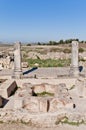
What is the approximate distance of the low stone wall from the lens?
14.0m

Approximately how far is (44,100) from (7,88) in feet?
11.7

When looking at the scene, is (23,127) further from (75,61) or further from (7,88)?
(75,61)

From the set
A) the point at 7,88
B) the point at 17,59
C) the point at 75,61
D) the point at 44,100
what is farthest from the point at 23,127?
the point at 75,61

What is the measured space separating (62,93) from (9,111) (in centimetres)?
383

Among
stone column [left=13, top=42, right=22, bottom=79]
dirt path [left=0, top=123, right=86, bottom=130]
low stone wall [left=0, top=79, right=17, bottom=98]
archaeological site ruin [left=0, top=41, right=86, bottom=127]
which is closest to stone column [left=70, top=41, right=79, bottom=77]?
archaeological site ruin [left=0, top=41, right=86, bottom=127]

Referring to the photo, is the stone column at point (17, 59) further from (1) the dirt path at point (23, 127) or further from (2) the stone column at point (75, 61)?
(1) the dirt path at point (23, 127)

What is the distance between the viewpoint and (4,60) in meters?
25.9

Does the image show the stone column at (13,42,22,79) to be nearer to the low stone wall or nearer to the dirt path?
the low stone wall

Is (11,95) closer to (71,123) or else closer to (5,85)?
(5,85)

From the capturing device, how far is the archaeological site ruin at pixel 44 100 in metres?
10.1

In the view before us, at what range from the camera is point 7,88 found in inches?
559

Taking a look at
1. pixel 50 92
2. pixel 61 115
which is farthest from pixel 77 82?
pixel 61 115

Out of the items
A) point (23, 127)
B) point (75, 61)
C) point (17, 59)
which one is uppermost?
point (17, 59)

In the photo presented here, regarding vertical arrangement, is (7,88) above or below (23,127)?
above
